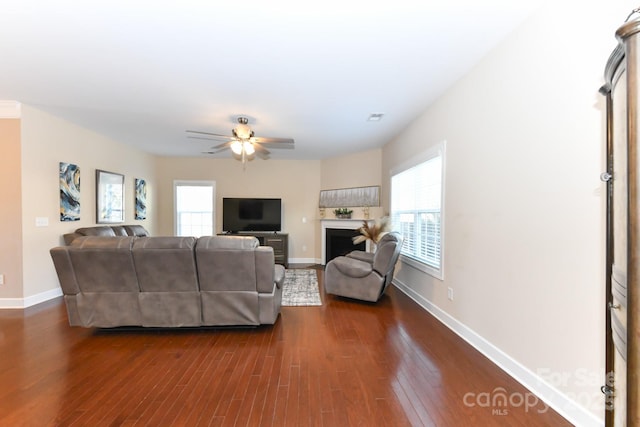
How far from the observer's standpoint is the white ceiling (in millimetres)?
1909

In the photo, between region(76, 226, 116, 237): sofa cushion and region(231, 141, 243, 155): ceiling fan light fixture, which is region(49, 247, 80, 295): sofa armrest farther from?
region(231, 141, 243, 155): ceiling fan light fixture

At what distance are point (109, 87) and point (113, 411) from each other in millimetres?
3153

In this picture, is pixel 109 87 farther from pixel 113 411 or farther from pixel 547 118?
pixel 547 118

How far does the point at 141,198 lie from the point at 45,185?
85.2 inches

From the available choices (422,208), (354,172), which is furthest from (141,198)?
(422,208)

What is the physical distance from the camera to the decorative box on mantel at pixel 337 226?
19.4 ft

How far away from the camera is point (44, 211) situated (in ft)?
12.6

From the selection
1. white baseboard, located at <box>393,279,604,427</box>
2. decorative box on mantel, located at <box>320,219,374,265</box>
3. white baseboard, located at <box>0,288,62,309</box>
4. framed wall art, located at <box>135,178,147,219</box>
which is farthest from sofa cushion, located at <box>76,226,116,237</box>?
white baseboard, located at <box>393,279,604,427</box>

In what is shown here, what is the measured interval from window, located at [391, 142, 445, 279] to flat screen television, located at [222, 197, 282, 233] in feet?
9.86

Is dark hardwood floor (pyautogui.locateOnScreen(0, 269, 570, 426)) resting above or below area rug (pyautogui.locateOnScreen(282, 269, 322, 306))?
below

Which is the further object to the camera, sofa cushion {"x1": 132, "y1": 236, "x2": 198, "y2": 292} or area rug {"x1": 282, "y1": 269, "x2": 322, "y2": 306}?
area rug {"x1": 282, "y1": 269, "x2": 322, "y2": 306}

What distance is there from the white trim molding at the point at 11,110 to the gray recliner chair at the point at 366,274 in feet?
15.2

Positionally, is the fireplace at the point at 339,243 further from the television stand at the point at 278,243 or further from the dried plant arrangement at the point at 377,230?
the television stand at the point at 278,243

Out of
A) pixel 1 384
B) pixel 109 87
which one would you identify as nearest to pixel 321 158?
pixel 109 87
